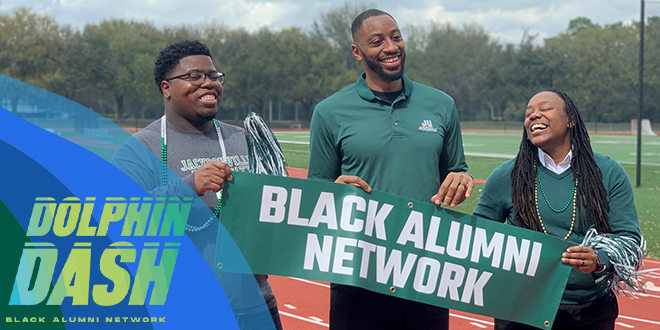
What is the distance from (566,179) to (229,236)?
1517 mm

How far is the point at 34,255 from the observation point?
3336 millimetres

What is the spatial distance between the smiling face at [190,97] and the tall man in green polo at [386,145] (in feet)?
1.57

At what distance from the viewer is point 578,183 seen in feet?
9.92

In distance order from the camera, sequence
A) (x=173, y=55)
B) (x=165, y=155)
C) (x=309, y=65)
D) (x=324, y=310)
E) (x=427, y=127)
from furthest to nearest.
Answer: (x=309, y=65) → (x=324, y=310) → (x=173, y=55) → (x=427, y=127) → (x=165, y=155)

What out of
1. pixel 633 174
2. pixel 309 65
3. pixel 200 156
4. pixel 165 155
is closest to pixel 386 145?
pixel 200 156

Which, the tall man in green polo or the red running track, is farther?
the red running track

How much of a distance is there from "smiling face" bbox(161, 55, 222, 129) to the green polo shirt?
1.57 ft

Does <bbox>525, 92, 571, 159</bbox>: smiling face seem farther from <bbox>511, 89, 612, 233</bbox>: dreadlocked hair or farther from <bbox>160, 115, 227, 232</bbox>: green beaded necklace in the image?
<bbox>160, 115, 227, 232</bbox>: green beaded necklace

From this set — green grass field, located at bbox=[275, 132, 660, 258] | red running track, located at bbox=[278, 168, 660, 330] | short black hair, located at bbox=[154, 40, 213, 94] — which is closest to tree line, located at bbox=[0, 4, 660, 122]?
green grass field, located at bbox=[275, 132, 660, 258]

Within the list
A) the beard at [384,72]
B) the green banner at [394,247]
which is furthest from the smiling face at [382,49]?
the green banner at [394,247]

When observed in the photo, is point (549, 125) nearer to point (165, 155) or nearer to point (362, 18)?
point (362, 18)

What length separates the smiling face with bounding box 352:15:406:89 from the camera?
3.12m

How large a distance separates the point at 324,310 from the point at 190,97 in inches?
166

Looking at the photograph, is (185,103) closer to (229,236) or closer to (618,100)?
(229,236)
